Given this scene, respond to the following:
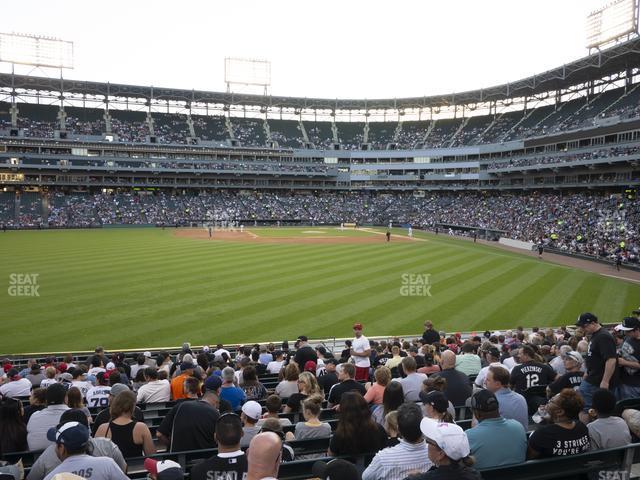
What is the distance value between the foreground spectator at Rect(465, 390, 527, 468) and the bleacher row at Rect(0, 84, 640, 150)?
7056 cm

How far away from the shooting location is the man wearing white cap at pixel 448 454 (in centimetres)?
364

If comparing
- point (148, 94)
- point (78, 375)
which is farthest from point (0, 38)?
point (78, 375)

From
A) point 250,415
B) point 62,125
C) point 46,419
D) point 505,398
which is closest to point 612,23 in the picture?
point 505,398

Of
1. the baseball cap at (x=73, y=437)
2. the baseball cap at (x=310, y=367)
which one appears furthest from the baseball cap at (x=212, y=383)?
the baseball cap at (x=310, y=367)

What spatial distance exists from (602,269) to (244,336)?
32684 mm

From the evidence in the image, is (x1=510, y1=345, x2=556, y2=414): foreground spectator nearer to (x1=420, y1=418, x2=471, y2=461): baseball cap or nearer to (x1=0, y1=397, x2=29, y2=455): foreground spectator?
(x1=420, y1=418, x2=471, y2=461): baseball cap

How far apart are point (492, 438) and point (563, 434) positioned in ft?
3.15

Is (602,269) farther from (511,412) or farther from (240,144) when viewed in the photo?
(240,144)

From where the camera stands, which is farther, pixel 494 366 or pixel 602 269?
pixel 602 269

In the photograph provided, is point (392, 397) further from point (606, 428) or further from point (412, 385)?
point (606, 428)

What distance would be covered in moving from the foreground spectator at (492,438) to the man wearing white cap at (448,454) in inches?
47.3

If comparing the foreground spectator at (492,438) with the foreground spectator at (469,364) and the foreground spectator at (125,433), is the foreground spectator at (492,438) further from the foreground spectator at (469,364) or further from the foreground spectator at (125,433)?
the foreground spectator at (469,364)

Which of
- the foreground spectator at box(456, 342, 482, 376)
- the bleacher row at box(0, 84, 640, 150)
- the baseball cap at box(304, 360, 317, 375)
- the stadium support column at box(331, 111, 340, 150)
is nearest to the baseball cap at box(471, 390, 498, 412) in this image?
the baseball cap at box(304, 360, 317, 375)

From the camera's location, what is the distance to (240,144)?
103m
